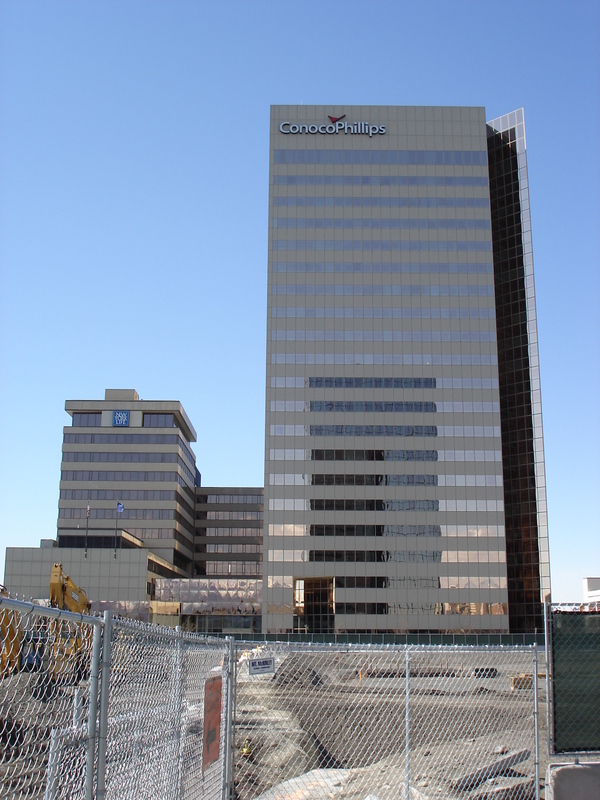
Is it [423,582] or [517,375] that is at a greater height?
[517,375]

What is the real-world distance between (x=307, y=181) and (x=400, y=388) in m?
28.2

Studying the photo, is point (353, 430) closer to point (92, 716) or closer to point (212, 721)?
point (212, 721)

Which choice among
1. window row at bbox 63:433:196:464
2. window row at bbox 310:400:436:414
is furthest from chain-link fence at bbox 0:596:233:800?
window row at bbox 63:433:196:464

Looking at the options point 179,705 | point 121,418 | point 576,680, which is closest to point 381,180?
point 121,418

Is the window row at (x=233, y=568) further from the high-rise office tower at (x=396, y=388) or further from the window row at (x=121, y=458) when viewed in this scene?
the high-rise office tower at (x=396, y=388)

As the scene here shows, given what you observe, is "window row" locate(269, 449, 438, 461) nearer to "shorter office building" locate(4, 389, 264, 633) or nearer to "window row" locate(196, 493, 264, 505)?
"shorter office building" locate(4, 389, 264, 633)

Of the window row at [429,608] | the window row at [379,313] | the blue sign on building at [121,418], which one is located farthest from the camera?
the blue sign on building at [121,418]

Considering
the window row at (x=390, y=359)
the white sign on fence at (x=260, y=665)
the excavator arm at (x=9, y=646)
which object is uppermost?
the window row at (x=390, y=359)

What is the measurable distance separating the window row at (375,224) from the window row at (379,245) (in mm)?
1665

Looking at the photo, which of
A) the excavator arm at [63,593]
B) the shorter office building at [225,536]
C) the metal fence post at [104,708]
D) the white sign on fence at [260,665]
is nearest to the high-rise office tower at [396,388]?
the shorter office building at [225,536]

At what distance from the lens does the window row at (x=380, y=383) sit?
92.1 m

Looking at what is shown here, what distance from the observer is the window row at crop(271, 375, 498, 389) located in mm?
92062

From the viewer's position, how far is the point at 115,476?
10969 centimetres

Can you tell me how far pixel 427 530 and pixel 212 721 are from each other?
8285 cm
